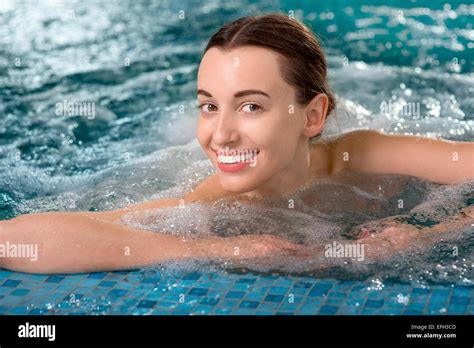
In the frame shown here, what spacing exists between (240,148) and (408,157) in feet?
2.76

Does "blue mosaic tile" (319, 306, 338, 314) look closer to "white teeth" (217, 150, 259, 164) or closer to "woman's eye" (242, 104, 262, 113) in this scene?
"white teeth" (217, 150, 259, 164)

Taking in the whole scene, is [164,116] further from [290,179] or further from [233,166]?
[233,166]

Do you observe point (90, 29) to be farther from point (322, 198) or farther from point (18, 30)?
point (322, 198)

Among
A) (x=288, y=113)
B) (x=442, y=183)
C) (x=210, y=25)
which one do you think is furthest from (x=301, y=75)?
(x=210, y=25)

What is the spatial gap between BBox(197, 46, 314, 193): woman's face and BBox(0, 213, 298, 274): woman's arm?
0.24 meters

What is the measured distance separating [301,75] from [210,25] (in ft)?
11.5

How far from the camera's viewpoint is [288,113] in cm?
303

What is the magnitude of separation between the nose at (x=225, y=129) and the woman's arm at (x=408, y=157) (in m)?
0.70

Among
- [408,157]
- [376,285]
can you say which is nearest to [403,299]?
[376,285]

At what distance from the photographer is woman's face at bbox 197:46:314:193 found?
2904mm

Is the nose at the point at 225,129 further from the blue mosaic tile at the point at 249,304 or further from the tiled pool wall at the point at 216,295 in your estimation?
the blue mosaic tile at the point at 249,304

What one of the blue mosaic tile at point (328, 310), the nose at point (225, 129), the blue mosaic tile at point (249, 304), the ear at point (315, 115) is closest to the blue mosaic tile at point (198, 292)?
the blue mosaic tile at point (249, 304)

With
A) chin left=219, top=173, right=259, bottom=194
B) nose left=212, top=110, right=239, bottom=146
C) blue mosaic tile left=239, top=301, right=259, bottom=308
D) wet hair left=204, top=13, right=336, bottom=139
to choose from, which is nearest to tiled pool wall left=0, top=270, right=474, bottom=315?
blue mosaic tile left=239, top=301, right=259, bottom=308

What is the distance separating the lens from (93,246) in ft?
9.39
